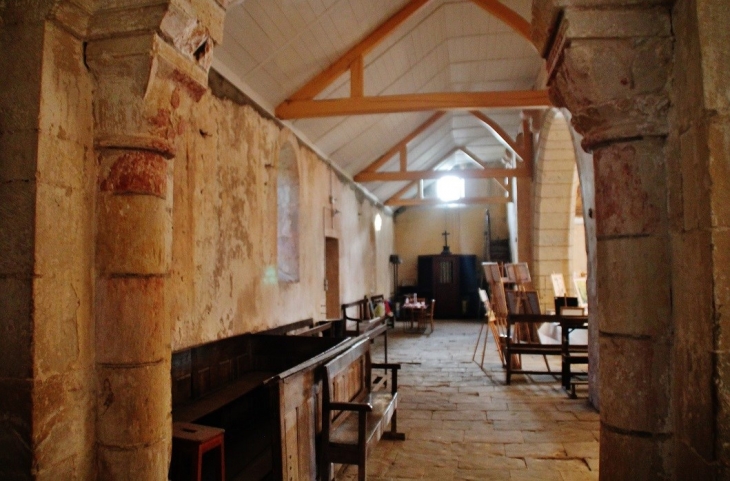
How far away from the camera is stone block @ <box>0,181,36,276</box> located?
68.8 inches

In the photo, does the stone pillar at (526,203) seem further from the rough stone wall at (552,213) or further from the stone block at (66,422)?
the stone block at (66,422)

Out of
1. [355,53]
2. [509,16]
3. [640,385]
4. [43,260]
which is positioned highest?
[509,16]

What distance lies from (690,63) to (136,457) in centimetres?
248

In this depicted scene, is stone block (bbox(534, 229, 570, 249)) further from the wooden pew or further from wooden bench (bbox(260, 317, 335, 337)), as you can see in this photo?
the wooden pew

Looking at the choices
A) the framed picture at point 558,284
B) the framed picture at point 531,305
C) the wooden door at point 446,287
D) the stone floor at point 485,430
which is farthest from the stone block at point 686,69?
the wooden door at point 446,287

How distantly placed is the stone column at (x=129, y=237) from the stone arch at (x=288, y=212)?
4.17m

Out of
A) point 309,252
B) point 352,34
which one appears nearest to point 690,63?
point 352,34

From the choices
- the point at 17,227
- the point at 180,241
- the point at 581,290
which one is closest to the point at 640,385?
the point at 17,227

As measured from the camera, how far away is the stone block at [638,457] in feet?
5.73

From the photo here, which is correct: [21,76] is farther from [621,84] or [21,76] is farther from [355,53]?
[355,53]

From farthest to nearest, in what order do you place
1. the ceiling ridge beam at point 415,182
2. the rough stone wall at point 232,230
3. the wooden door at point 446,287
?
the wooden door at point 446,287, the ceiling ridge beam at point 415,182, the rough stone wall at point 232,230

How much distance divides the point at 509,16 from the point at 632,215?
14.1 ft

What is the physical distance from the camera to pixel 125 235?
1981mm

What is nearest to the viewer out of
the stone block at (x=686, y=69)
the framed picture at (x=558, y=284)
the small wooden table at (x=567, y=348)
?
the stone block at (x=686, y=69)
